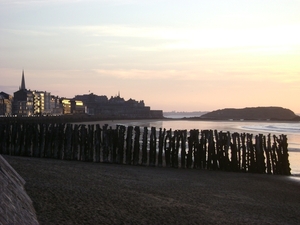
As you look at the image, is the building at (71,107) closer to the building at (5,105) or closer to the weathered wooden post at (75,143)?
the building at (5,105)

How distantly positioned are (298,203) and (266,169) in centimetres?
582

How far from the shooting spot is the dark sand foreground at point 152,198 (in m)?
7.38

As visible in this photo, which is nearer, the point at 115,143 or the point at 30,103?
the point at 115,143

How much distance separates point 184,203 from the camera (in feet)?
30.0

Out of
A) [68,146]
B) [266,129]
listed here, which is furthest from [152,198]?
[266,129]

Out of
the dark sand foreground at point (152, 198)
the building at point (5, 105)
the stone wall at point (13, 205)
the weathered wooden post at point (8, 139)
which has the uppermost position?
the building at point (5, 105)

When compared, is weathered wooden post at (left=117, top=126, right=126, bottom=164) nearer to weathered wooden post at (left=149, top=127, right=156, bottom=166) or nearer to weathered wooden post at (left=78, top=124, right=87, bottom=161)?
weathered wooden post at (left=149, top=127, right=156, bottom=166)

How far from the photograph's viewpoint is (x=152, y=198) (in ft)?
30.1

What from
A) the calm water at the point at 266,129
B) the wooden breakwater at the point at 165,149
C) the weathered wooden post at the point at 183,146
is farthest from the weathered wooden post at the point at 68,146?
the calm water at the point at 266,129

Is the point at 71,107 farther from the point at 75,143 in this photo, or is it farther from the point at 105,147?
the point at 105,147

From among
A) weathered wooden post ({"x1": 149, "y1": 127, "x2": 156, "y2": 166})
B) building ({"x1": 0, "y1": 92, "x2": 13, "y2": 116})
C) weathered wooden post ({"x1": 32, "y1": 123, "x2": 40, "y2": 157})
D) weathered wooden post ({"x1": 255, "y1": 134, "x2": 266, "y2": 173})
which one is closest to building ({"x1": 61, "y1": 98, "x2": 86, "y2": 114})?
building ({"x1": 0, "y1": 92, "x2": 13, "y2": 116})

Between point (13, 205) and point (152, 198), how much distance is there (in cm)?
366

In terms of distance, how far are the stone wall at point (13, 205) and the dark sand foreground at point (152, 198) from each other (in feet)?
0.77

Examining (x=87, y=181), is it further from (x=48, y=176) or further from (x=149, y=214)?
(x=149, y=214)
